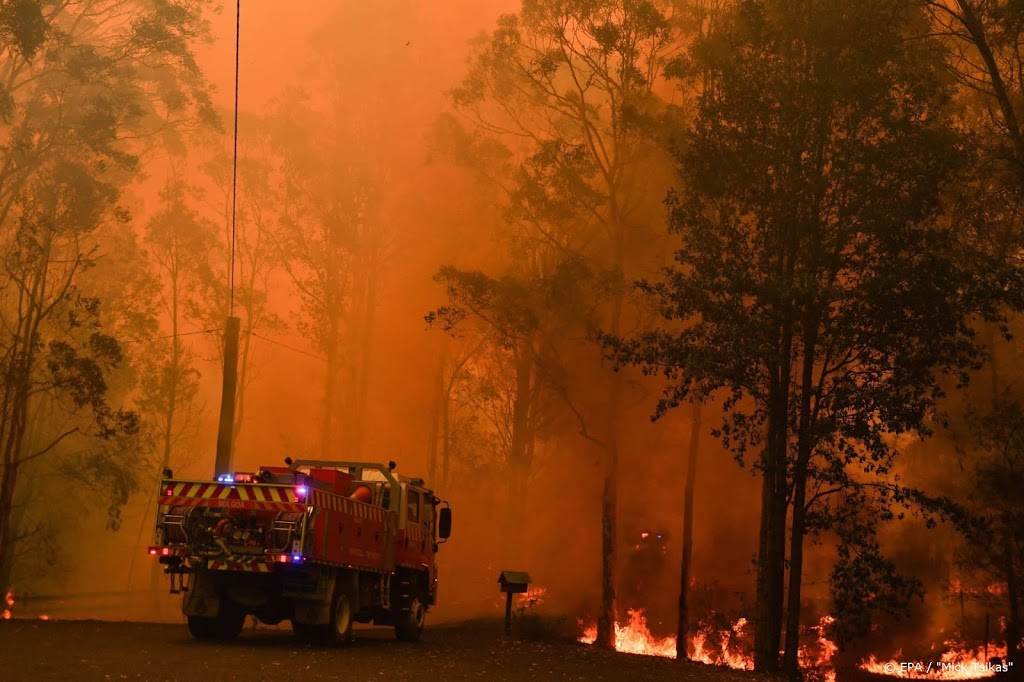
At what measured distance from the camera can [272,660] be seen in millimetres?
12281

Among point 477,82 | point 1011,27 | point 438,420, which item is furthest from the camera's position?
point 438,420

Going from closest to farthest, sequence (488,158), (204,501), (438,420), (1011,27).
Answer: (204,501)
(1011,27)
(488,158)
(438,420)

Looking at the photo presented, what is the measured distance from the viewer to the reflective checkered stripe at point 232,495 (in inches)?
505

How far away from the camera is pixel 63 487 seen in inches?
1650

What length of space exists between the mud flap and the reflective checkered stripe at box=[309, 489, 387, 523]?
2.05m

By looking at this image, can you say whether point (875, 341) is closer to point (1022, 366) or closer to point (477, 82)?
point (1022, 366)

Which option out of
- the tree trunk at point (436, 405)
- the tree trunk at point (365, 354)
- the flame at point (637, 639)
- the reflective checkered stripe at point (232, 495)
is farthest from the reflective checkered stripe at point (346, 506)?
the tree trunk at point (365, 354)

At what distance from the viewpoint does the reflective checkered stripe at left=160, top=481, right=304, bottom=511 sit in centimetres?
1284

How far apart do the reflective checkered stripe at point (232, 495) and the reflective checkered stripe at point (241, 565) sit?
691mm

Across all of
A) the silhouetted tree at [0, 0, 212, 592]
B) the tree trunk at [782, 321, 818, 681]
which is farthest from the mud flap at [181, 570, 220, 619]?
the silhouetted tree at [0, 0, 212, 592]

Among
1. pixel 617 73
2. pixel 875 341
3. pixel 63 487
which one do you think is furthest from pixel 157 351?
pixel 875 341

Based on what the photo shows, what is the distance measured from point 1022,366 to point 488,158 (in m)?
19.9

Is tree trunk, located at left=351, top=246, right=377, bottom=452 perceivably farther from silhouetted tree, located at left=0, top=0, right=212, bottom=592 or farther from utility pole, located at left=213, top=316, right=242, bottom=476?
utility pole, located at left=213, top=316, right=242, bottom=476

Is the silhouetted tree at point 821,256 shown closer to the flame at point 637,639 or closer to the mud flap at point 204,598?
the mud flap at point 204,598
